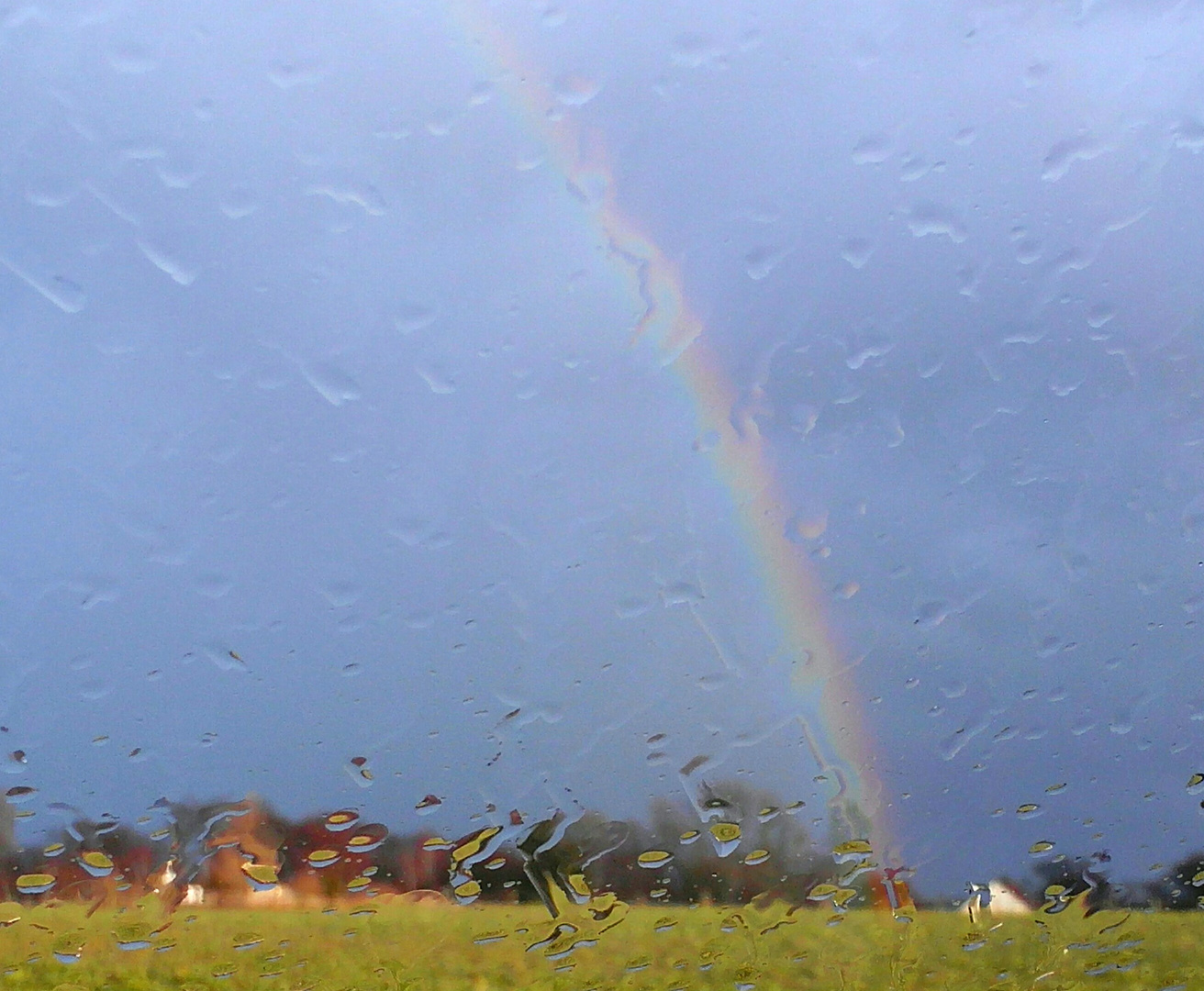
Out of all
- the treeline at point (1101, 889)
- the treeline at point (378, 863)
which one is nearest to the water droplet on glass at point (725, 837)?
the treeline at point (378, 863)

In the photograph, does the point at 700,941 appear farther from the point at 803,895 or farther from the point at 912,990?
the point at 912,990

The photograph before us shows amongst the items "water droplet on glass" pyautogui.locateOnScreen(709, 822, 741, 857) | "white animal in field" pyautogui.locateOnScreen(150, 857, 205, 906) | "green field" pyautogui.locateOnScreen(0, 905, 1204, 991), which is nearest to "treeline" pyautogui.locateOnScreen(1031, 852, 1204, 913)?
"green field" pyautogui.locateOnScreen(0, 905, 1204, 991)

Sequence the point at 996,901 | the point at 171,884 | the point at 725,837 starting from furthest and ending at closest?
the point at 725,837 < the point at 996,901 < the point at 171,884

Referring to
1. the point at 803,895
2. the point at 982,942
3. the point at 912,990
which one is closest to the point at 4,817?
the point at 803,895

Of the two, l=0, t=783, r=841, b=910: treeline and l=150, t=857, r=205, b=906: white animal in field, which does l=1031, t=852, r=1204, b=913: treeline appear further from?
l=150, t=857, r=205, b=906: white animal in field

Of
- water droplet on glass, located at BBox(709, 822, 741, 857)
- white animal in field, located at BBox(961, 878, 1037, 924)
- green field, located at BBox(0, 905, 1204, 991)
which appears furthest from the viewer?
water droplet on glass, located at BBox(709, 822, 741, 857)

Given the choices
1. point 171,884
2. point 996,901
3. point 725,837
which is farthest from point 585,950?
point 996,901

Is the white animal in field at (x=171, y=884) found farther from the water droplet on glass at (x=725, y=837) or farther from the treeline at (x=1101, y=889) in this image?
the treeline at (x=1101, y=889)

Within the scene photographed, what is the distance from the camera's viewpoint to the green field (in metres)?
3.00

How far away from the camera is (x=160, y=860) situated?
124 inches

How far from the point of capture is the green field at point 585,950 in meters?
3.00

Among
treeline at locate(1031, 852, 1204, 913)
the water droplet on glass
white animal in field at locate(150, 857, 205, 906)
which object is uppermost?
white animal in field at locate(150, 857, 205, 906)

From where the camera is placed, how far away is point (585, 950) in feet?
10.4

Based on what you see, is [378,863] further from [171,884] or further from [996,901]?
[996,901]
